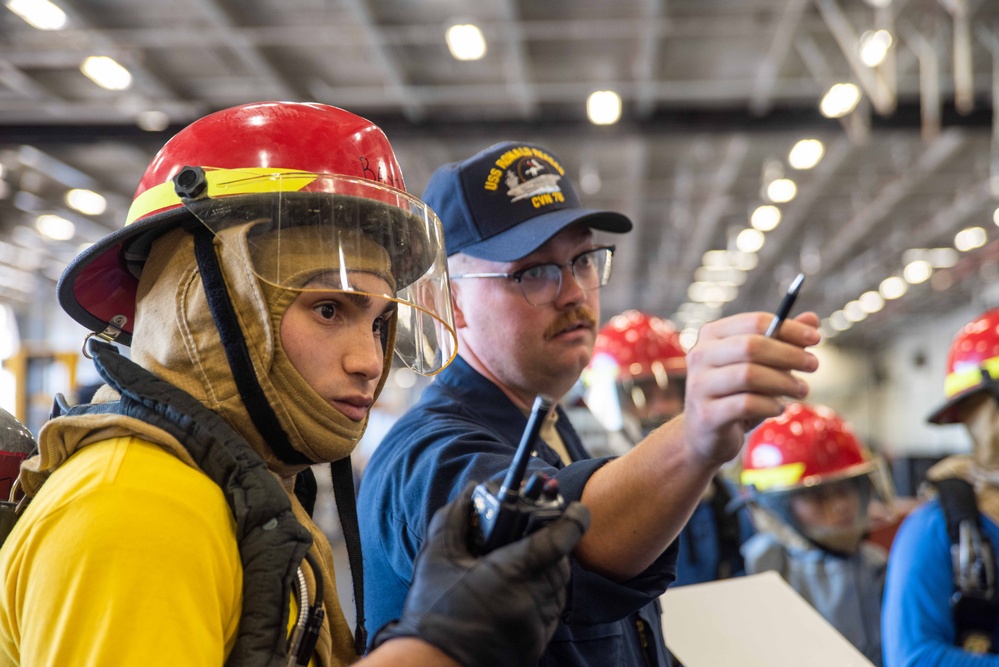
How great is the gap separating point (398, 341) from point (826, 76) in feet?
32.3

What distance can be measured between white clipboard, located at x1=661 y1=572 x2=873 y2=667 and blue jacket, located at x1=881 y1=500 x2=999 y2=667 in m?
0.93

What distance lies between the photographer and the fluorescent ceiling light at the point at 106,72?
968 centimetres

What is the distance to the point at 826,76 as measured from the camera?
33.9 ft

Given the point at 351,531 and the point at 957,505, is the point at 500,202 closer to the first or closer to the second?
the point at 351,531

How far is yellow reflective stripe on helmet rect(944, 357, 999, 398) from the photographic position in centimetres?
330

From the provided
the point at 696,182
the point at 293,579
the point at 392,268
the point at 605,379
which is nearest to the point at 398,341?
the point at 392,268

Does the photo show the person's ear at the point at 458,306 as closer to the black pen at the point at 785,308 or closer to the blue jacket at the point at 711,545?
the black pen at the point at 785,308

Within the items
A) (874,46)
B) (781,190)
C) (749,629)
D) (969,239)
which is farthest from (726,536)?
(969,239)

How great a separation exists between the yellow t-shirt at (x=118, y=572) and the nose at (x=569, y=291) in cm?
106

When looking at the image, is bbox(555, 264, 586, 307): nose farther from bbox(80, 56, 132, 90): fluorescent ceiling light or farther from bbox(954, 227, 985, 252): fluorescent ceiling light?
bbox(954, 227, 985, 252): fluorescent ceiling light

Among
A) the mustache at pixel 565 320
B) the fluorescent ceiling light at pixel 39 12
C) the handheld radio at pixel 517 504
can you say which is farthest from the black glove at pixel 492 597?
the fluorescent ceiling light at pixel 39 12

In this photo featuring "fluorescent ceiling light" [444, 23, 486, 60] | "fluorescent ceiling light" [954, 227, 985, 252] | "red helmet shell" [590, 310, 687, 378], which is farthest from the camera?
"fluorescent ceiling light" [954, 227, 985, 252]

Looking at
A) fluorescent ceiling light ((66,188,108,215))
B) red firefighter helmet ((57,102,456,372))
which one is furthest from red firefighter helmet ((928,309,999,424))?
fluorescent ceiling light ((66,188,108,215))

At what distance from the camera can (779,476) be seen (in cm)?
412
